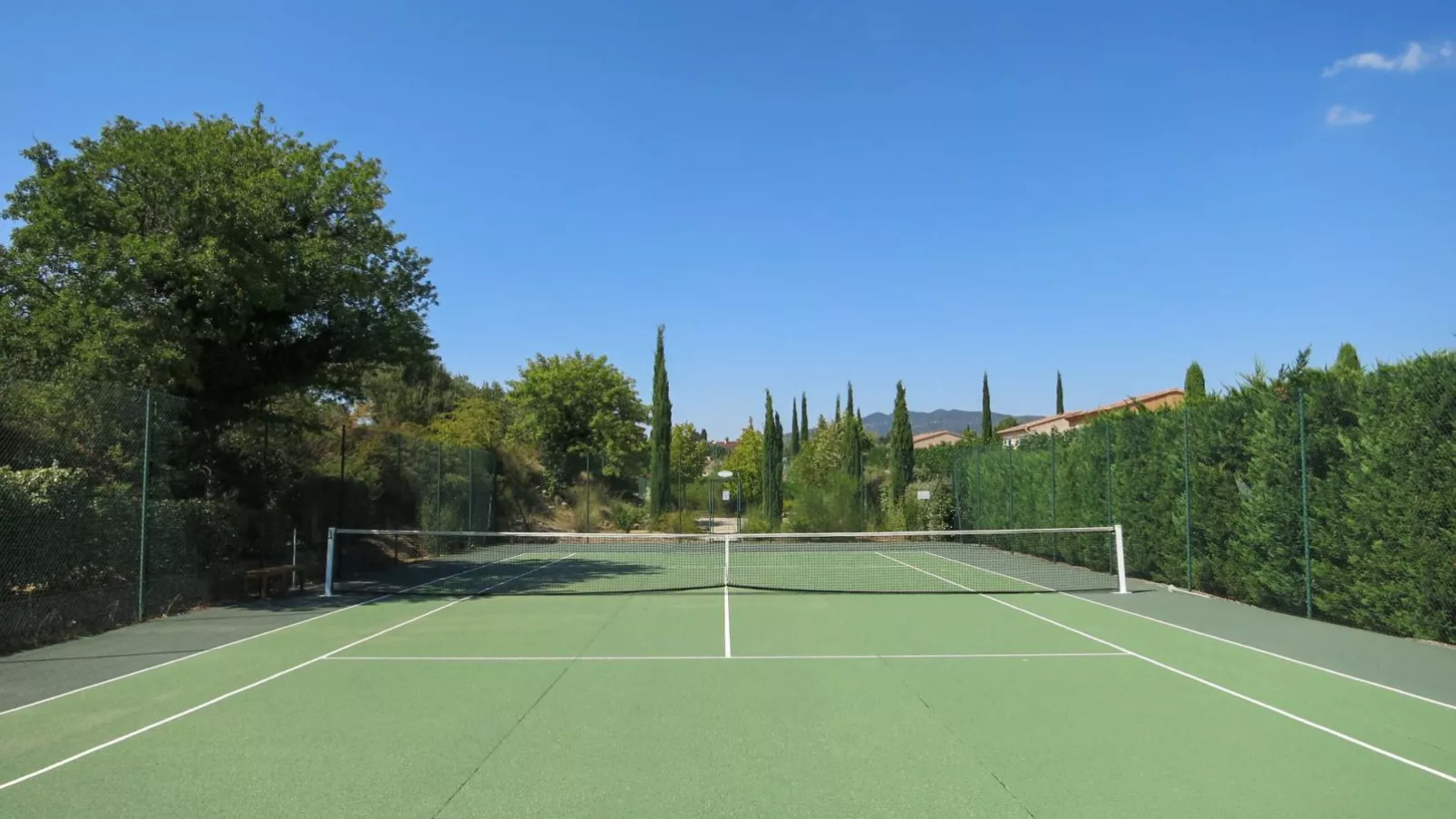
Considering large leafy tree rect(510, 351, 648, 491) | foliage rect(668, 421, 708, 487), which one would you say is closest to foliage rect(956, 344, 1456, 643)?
large leafy tree rect(510, 351, 648, 491)

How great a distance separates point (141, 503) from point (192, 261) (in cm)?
339

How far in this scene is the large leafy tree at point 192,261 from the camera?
40.5 feet

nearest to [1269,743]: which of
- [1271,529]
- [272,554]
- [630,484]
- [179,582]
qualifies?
[1271,529]

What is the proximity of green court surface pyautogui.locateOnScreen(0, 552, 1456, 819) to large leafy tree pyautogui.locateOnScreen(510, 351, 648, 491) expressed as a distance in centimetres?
3068

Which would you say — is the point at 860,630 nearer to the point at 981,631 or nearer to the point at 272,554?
the point at 981,631

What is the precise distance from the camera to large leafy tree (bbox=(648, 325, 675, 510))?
110 ft

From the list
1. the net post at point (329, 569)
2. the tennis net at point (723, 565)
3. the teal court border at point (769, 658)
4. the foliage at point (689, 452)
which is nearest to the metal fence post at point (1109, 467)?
the tennis net at point (723, 565)

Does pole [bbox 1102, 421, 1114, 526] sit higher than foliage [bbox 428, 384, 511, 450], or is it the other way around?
foliage [bbox 428, 384, 511, 450]

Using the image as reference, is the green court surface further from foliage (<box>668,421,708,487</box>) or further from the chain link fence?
foliage (<box>668,421,708,487</box>)

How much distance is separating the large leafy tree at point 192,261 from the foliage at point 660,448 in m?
18.6

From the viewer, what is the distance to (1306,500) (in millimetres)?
10961

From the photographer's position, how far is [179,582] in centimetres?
1266

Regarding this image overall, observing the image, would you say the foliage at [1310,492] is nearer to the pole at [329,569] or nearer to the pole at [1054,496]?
the pole at [1054,496]

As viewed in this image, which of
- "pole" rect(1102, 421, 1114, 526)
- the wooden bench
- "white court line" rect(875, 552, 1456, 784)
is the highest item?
"pole" rect(1102, 421, 1114, 526)
